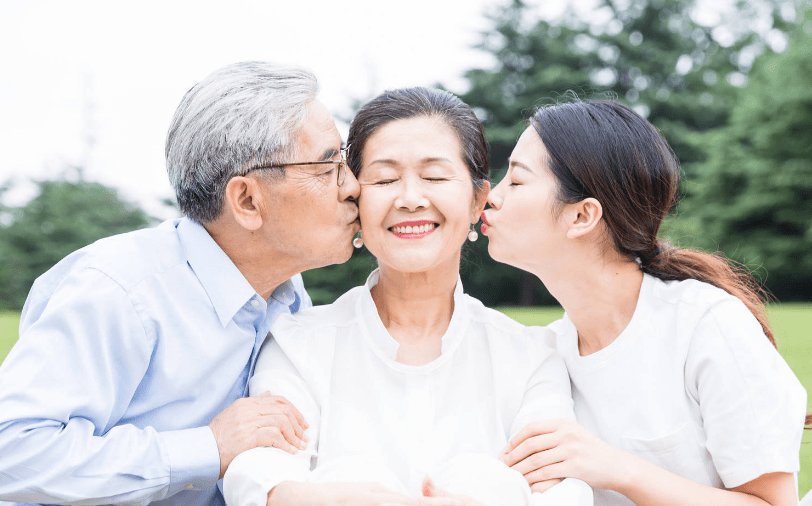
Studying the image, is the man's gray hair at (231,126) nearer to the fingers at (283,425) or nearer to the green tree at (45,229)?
the fingers at (283,425)

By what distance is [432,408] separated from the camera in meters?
2.46

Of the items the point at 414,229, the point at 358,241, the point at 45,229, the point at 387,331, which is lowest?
the point at 45,229

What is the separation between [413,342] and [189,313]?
844 millimetres

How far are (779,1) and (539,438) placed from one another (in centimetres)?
3249

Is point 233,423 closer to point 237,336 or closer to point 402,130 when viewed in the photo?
point 237,336

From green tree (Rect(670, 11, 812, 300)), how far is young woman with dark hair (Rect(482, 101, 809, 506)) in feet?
73.5

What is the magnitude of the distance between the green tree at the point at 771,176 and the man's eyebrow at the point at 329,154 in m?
22.8

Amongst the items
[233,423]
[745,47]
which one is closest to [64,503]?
[233,423]

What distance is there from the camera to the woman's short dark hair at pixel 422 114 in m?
2.66

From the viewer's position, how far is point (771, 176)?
2408 centimetres

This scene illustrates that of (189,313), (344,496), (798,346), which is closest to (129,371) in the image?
(189,313)

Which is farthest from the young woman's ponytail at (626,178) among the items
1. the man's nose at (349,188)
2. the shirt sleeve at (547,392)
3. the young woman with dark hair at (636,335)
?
the man's nose at (349,188)

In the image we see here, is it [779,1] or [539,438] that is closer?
[539,438]

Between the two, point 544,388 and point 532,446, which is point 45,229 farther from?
point 532,446
